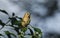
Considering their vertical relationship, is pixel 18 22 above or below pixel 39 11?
above

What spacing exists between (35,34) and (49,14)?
18.5 feet

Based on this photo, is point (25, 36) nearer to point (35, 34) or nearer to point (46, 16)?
point (35, 34)

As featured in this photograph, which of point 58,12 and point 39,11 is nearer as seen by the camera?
point 39,11

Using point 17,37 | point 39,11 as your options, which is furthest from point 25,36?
point 39,11

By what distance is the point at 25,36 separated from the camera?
3.97ft

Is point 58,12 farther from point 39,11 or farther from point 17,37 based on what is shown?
point 17,37

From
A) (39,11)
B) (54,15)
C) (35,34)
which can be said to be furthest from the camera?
(54,15)

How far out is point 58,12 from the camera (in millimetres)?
7312

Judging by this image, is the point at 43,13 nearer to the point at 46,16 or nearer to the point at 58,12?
the point at 46,16

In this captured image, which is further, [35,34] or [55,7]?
[55,7]

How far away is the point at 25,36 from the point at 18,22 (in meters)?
0.07

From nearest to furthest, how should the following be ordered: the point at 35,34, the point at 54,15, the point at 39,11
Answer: the point at 35,34, the point at 39,11, the point at 54,15

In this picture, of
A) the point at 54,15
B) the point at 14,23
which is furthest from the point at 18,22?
the point at 54,15

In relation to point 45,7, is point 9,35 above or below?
above
